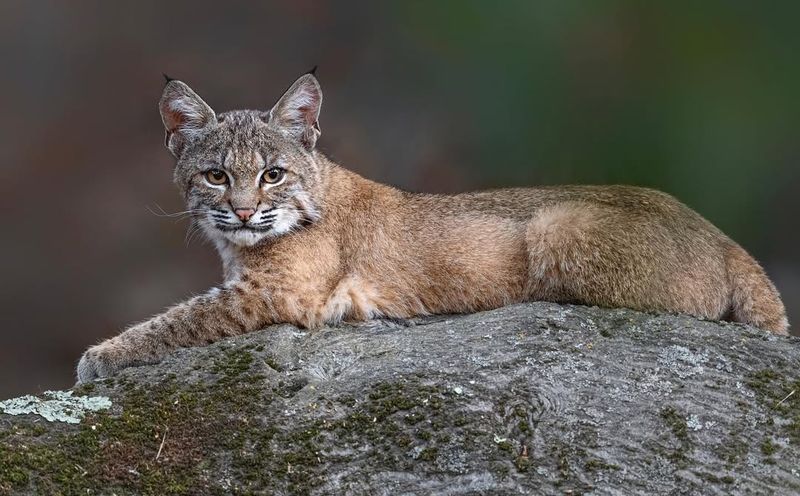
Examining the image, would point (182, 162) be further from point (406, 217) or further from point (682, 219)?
point (682, 219)

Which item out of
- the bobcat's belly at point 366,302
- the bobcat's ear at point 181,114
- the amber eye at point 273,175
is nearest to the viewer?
the bobcat's belly at point 366,302

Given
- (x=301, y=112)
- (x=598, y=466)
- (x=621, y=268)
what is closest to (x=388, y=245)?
(x=301, y=112)

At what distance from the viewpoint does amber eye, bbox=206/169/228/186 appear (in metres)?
7.16

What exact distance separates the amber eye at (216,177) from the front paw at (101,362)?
1417 mm

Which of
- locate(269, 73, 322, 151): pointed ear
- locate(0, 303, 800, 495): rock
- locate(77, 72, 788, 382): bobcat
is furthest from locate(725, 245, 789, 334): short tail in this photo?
locate(269, 73, 322, 151): pointed ear

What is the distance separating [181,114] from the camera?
296 inches

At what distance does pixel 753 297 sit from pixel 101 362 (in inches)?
177


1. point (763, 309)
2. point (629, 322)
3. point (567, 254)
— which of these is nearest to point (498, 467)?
point (629, 322)

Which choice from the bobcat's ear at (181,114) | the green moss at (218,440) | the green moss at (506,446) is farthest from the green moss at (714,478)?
the bobcat's ear at (181,114)

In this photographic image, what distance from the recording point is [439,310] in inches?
283

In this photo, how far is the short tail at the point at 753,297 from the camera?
6957 mm

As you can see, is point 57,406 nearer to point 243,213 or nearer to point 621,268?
point 243,213

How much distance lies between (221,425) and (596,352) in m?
2.11

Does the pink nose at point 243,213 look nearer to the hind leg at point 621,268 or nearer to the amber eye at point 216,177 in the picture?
the amber eye at point 216,177
